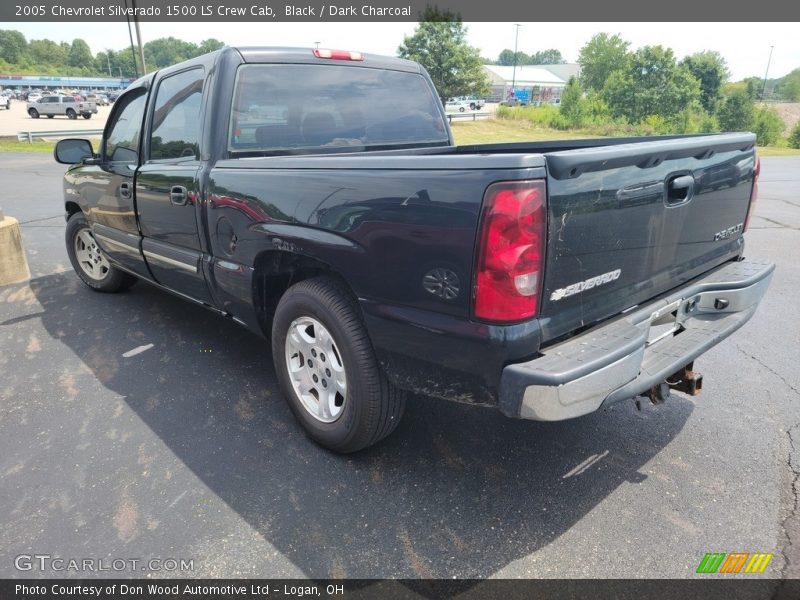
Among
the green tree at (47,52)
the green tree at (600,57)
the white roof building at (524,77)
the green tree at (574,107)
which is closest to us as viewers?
the green tree at (574,107)

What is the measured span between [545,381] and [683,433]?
5.10 feet

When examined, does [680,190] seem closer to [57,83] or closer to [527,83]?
[527,83]

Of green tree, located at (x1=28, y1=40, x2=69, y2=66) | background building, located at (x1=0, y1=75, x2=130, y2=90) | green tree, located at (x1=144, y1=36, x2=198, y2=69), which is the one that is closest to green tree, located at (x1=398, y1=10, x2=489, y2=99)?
background building, located at (x1=0, y1=75, x2=130, y2=90)

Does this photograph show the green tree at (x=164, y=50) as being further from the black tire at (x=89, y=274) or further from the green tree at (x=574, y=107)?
the black tire at (x=89, y=274)

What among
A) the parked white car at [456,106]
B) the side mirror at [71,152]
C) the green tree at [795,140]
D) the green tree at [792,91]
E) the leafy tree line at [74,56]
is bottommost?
the green tree at [795,140]

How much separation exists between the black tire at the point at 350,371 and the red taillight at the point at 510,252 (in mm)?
662

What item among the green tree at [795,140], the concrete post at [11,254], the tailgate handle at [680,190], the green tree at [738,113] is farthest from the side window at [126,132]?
the green tree at [738,113]

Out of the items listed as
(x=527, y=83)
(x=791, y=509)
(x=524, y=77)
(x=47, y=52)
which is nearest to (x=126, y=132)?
(x=791, y=509)

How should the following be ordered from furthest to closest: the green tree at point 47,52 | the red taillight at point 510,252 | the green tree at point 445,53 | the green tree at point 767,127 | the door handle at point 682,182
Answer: the green tree at point 47,52 → the green tree at point 445,53 → the green tree at point 767,127 → the door handle at point 682,182 → the red taillight at point 510,252

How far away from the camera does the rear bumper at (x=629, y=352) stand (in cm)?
189

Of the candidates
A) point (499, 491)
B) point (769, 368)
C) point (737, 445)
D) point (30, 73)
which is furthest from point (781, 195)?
point (30, 73)

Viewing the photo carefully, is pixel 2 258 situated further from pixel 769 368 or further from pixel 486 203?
pixel 769 368

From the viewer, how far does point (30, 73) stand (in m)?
115

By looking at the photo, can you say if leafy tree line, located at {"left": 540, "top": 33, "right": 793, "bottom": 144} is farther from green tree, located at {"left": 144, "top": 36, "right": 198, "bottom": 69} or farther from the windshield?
green tree, located at {"left": 144, "top": 36, "right": 198, "bottom": 69}
